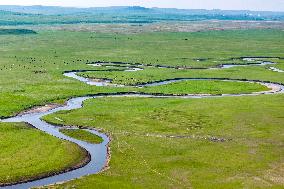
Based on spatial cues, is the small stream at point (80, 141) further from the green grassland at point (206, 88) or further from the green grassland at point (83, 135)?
the green grassland at point (206, 88)

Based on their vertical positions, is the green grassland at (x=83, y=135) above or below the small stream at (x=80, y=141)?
above

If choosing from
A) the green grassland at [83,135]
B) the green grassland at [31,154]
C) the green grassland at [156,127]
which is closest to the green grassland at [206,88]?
the green grassland at [156,127]

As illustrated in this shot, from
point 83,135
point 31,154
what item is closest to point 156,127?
point 83,135

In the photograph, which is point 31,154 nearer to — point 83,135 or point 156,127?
point 83,135

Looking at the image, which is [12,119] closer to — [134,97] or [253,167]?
[134,97]

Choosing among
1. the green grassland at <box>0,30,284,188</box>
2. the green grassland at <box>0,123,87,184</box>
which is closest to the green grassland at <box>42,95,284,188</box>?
the green grassland at <box>0,30,284,188</box>

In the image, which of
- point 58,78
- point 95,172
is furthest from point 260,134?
point 58,78
